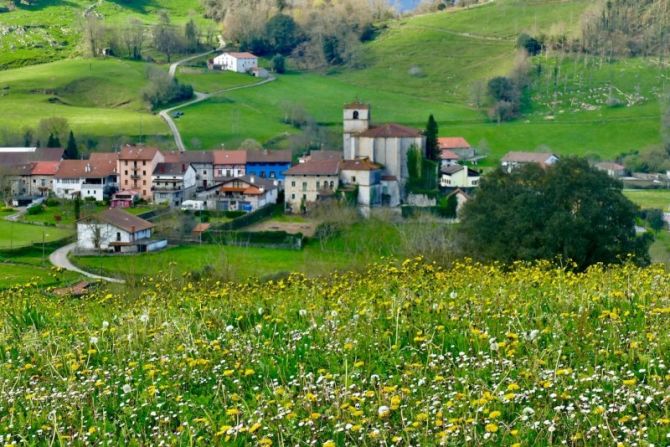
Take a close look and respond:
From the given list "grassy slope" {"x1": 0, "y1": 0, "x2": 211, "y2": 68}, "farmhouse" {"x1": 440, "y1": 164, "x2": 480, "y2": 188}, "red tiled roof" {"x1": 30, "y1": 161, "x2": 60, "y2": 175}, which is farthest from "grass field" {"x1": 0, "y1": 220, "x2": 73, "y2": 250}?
"grassy slope" {"x1": 0, "y1": 0, "x2": 211, "y2": 68}

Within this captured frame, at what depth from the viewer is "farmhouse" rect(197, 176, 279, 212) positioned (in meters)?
50.2

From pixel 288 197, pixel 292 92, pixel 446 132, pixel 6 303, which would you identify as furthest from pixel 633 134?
pixel 6 303

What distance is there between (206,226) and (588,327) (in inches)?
1496

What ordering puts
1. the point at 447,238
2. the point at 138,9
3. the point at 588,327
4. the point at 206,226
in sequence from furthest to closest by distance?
the point at 138,9 → the point at 206,226 → the point at 447,238 → the point at 588,327

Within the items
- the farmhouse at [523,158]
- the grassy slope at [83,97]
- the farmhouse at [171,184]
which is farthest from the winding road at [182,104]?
the farmhouse at [523,158]

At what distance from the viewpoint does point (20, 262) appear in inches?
1459

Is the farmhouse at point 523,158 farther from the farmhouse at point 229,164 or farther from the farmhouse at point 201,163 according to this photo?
the farmhouse at point 201,163

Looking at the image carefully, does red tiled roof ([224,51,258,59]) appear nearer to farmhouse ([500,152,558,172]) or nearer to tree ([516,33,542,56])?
tree ([516,33,542,56])

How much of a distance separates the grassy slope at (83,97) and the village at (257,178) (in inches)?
452

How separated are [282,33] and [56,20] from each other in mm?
30739

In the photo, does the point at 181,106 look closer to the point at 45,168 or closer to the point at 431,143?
the point at 45,168

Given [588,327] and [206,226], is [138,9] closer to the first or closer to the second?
[206,226]

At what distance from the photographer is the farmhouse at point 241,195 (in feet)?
165

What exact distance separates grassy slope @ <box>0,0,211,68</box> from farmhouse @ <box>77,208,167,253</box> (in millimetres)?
63512
